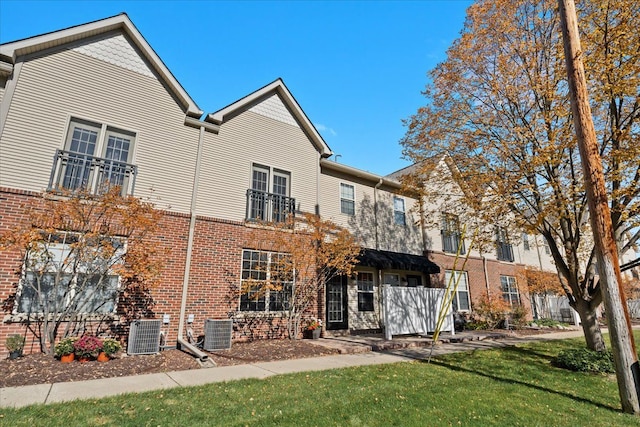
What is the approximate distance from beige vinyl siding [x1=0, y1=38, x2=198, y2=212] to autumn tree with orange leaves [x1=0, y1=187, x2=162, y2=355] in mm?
1178

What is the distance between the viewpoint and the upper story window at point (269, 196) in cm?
1187

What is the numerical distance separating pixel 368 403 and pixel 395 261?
9228 millimetres

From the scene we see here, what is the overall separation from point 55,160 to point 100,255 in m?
3.03

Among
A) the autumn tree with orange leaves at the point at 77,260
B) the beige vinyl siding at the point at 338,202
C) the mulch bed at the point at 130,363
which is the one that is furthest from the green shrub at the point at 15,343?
the beige vinyl siding at the point at 338,202

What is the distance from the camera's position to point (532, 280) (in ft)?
68.9

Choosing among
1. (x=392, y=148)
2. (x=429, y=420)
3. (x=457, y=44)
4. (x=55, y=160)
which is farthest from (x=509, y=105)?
(x=55, y=160)

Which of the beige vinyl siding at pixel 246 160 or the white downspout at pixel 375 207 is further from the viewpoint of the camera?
the white downspout at pixel 375 207

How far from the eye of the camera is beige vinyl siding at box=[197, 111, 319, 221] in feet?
36.6

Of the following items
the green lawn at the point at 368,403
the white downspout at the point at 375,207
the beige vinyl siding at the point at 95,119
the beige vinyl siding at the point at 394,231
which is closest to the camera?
the green lawn at the point at 368,403

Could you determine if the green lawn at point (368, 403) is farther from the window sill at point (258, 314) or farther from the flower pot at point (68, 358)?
the window sill at point (258, 314)

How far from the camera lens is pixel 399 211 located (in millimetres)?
16562

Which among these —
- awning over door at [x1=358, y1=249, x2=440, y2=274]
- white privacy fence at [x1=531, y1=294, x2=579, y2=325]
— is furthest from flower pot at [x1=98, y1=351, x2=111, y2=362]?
white privacy fence at [x1=531, y1=294, x2=579, y2=325]

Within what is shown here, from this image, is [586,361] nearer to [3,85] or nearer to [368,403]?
[368,403]

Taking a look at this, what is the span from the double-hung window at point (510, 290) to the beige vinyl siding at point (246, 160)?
45.1ft
